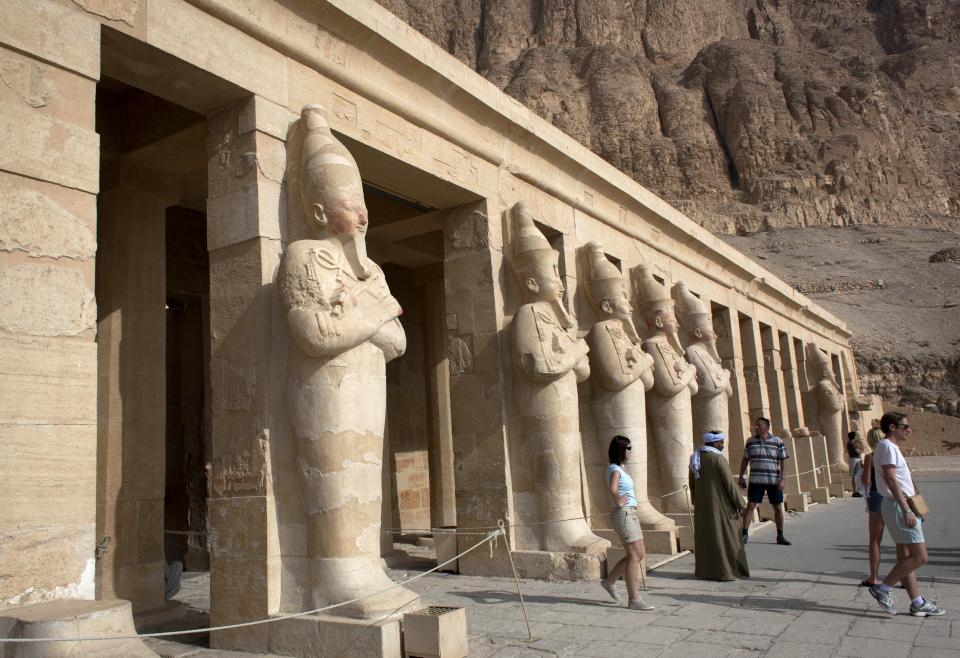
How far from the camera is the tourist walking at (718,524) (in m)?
6.43

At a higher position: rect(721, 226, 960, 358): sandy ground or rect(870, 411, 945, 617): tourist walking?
rect(721, 226, 960, 358): sandy ground

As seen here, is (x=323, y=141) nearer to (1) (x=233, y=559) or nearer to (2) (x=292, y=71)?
(2) (x=292, y=71)

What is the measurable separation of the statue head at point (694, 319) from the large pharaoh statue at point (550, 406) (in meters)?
4.04

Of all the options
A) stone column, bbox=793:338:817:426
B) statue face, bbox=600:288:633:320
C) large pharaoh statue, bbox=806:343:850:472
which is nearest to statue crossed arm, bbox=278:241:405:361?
statue face, bbox=600:288:633:320

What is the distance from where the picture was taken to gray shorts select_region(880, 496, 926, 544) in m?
4.81

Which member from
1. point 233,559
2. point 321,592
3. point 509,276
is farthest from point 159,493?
point 509,276

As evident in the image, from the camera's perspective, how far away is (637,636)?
15.3 ft

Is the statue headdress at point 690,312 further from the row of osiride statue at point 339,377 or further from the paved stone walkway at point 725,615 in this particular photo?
the row of osiride statue at point 339,377

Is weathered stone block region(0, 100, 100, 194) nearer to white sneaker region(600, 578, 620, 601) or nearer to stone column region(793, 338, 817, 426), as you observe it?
white sneaker region(600, 578, 620, 601)

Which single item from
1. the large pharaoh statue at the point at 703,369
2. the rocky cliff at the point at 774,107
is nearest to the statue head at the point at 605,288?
the large pharaoh statue at the point at 703,369

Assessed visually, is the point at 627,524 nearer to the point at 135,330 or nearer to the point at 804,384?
the point at 135,330

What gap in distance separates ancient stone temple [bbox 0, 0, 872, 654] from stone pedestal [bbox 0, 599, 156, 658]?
0.19 m

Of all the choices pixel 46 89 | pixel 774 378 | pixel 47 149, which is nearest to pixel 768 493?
pixel 47 149

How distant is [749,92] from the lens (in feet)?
194
